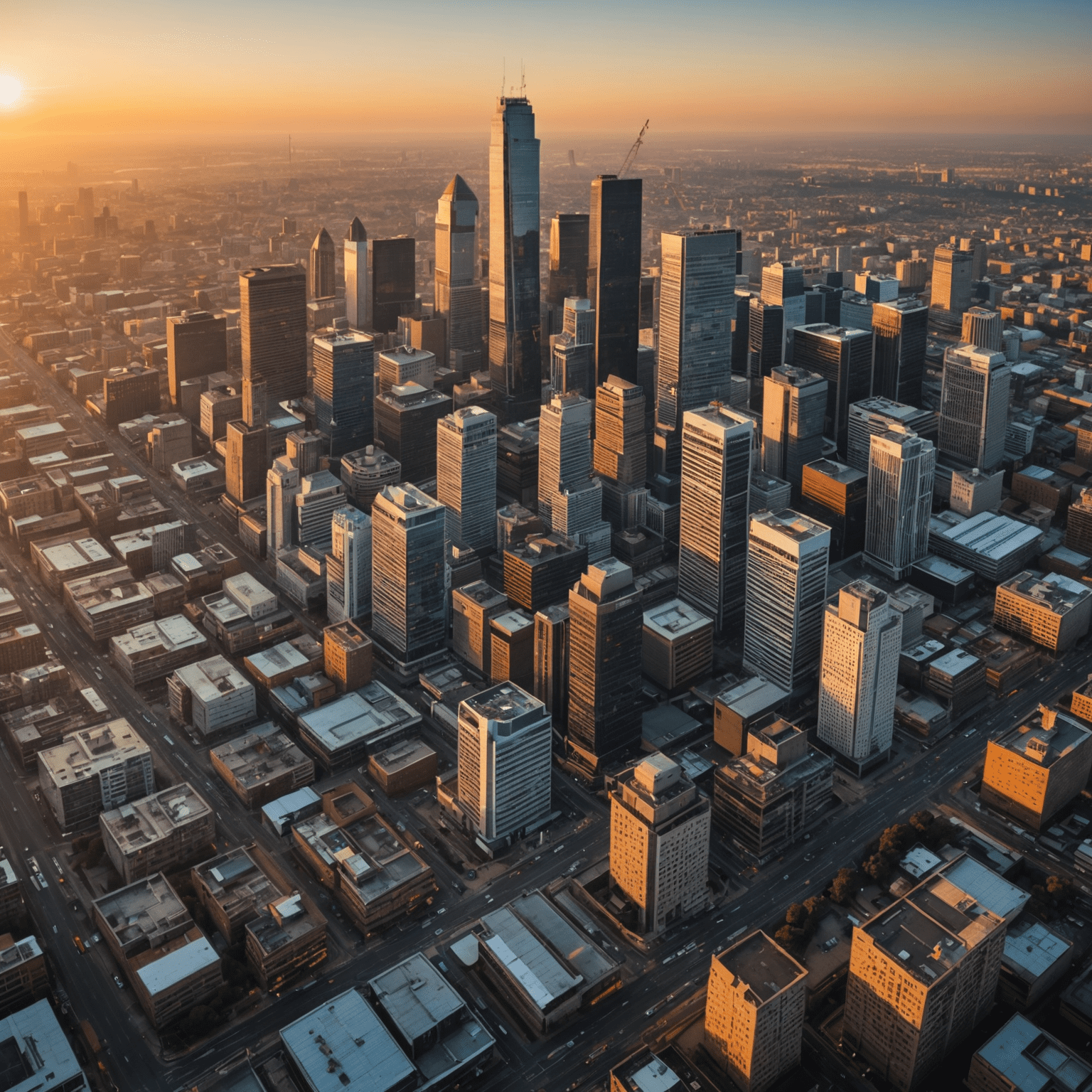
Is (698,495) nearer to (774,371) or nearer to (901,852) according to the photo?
(774,371)

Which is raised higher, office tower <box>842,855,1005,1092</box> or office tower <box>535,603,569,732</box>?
office tower <box>535,603,569,732</box>

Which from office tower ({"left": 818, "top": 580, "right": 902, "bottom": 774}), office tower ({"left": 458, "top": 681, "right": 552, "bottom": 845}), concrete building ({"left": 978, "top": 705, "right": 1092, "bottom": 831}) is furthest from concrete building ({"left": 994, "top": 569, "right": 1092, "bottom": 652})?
office tower ({"left": 458, "top": 681, "right": 552, "bottom": 845})

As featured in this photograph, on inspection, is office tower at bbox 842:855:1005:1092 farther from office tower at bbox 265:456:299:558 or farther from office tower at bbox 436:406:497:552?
office tower at bbox 265:456:299:558

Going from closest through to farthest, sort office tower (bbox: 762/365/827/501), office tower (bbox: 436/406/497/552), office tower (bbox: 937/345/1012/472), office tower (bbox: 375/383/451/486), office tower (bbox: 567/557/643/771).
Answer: office tower (bbox: 567/557/643/771), office tower (bbox: 436/406/497/552), office tower (bbox: 762/365/827/501), office tower (bbox: 375/383/451/486), office tower (bbox: 937/345/1012/472)

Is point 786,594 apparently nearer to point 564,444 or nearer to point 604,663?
point 604,663

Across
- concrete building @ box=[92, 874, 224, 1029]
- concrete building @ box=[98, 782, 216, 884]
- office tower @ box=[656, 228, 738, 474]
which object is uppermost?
office tower @ box=[656, 228, 738, 474]

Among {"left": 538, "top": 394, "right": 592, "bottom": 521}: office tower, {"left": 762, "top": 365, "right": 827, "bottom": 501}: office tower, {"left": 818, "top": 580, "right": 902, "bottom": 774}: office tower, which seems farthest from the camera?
{"left": 762, "top": 365, "right": 827, "bottom": 501}: office tower

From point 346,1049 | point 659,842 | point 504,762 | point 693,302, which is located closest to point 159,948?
point 346,1049
